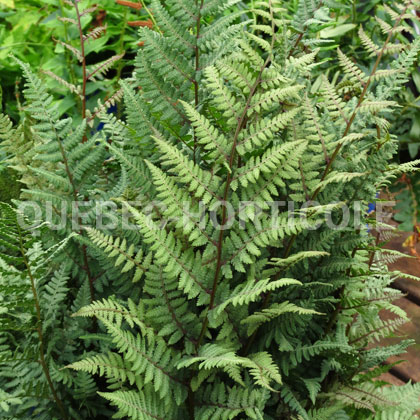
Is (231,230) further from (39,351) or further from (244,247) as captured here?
(39,351)

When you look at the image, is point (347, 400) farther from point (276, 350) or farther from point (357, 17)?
point (357, 17)

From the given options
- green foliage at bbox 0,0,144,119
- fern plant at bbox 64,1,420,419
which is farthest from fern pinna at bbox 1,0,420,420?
green foliage at bbox 0,0,144,119

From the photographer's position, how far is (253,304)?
0.94 m

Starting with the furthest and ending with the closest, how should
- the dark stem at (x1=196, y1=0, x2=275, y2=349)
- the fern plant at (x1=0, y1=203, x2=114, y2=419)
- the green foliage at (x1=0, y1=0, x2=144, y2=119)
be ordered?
the green foliage at (x1=0, y1=0, x2=144, y2=119)
the fern plant at (x1=0, y1=203, x2=114, y2=419)
the dark stem at (x1=196, y1=0, x2=275, y2=349)

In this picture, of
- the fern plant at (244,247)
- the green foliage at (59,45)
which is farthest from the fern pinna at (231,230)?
the green foliage at (59,45)

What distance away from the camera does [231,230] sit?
0.84 m

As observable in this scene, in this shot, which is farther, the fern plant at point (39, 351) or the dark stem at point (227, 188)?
the fern plant at point (39, 351)

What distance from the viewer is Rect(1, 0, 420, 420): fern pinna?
0.79 metres

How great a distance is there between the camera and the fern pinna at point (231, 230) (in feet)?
2.59

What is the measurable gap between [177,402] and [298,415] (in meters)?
0.21

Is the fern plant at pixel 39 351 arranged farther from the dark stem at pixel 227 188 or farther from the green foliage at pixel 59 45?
the green foliage at pixel 59 45

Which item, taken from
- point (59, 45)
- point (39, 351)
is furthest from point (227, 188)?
point (59, 45)

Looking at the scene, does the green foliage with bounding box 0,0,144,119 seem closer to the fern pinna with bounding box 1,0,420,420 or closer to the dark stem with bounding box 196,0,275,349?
the fern pinna with bounding box 1,0,420,420

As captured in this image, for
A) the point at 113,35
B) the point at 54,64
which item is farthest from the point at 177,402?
Result: the point at 113,35
